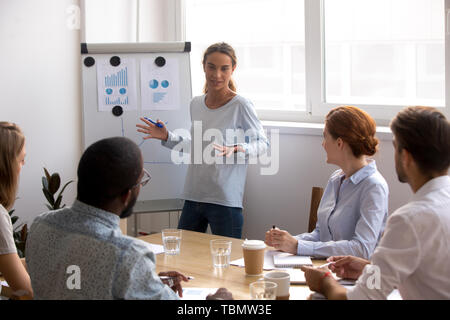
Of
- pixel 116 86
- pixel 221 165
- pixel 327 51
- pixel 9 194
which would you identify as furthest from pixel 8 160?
pixel 327 51

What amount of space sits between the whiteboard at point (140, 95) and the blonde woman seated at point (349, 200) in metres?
1.50

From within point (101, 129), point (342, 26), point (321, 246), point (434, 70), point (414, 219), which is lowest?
point (321, 246)

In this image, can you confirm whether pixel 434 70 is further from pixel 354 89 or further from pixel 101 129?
pixel 101 129

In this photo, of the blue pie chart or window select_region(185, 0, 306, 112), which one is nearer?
the blue pie chart

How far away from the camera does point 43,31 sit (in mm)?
4117

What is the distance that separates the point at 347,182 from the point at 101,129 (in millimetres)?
1923

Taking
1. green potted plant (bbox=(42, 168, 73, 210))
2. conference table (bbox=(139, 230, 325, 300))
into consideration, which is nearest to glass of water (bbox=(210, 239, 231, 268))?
conference table (bbox=(139, 230, 325, 300))

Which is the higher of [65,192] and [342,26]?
[342,26]

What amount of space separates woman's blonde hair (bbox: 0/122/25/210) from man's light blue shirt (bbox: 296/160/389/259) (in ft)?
3.85

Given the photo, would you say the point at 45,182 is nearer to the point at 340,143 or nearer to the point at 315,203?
the point at 315,203

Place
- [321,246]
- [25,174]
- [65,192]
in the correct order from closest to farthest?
[321,246]
[25,174]
[65,192]

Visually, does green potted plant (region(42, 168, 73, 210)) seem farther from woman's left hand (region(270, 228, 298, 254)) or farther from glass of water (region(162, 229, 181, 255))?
woman's left hand (region(270, 228, 298, 254))

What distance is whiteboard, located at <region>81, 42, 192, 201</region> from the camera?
153 inches

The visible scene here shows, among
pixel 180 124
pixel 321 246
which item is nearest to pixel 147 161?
pixel 180 124
